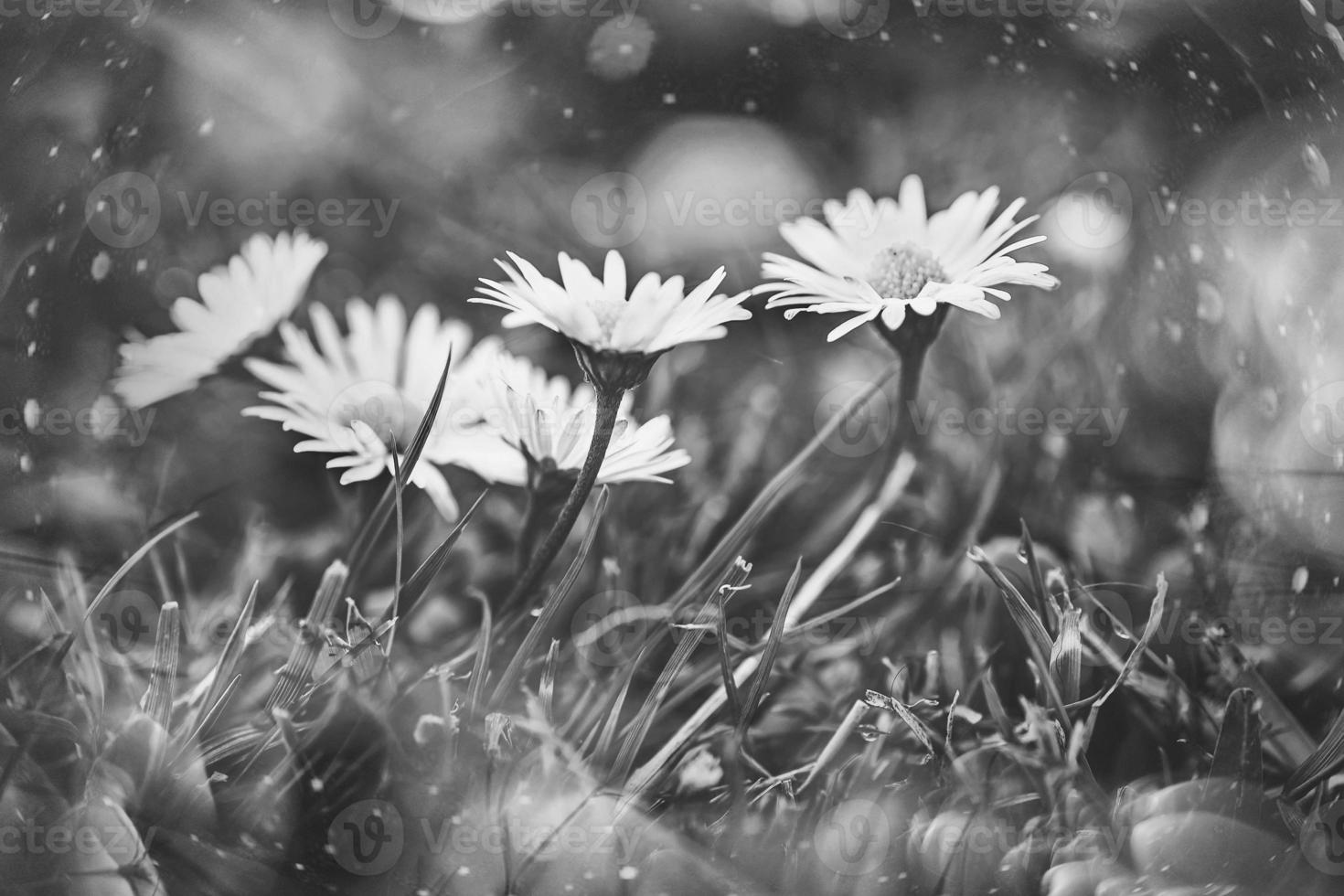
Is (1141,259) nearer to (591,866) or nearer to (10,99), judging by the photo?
(591,866)

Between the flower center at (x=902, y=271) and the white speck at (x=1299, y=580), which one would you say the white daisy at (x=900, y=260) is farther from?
the white speck at (x=1299, y=580)

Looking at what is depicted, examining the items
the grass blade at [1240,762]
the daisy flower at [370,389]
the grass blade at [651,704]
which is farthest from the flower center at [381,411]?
the grass blade at [1240,762]

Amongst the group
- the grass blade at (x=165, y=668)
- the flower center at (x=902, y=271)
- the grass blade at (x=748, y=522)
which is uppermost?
the flower center at (x=902, y=271)

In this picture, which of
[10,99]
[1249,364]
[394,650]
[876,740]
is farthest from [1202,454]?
[10,99]

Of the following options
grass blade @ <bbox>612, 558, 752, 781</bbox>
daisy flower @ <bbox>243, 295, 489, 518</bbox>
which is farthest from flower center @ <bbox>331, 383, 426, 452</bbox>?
grass blade @ <bbox>612, 558, 752, 781</bbox>

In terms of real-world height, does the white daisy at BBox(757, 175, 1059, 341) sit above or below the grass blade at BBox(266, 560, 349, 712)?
above

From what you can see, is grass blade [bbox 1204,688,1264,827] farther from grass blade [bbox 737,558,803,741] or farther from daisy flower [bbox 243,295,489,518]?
daisy flower [bbox 243,295,489,518]

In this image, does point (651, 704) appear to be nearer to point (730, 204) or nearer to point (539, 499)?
point (539, 499)
